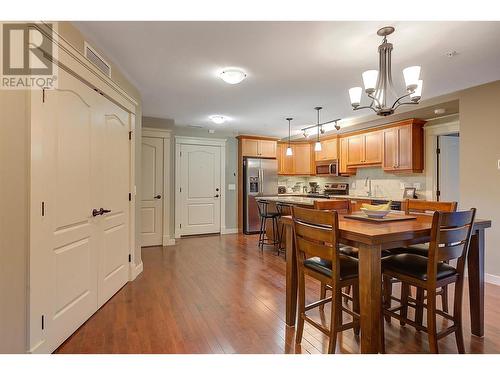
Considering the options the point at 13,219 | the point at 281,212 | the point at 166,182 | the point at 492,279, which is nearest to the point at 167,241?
the point at 166,182

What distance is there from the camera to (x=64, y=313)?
2.03 metres

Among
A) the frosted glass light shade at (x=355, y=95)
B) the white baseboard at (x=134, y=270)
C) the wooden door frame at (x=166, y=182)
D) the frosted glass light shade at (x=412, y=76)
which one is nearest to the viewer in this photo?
the frosted glass light shade at (x=412, y=76)

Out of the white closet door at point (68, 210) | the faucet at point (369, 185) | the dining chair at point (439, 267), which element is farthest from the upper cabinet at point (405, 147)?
the white closet door at point (68, 210)

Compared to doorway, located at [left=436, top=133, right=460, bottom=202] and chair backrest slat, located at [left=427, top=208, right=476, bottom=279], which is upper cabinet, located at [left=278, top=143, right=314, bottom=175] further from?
chair backrest slat, located at [left=427, top=208, right=476, bottom=279]

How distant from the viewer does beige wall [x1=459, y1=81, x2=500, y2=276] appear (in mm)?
3230

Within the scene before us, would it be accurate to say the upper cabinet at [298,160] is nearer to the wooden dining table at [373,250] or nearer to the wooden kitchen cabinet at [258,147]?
the wooden kitchen cabinet at [258,147]

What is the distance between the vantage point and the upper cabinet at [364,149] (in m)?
5.20

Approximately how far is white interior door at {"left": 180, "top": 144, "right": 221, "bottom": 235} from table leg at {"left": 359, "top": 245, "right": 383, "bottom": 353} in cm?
484

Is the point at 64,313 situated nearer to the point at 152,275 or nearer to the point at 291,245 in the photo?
the point at 152,275

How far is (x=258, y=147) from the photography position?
661 cm

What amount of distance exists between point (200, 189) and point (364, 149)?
3556 mm

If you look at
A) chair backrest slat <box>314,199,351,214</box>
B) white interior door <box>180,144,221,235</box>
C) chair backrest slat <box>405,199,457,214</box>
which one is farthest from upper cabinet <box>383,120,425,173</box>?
white interior door <box>180,144,221,235</box>

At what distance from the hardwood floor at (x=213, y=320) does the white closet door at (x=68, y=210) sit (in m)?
0.21

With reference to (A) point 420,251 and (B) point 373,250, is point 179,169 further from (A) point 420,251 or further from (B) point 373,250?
(B) point 373,250
